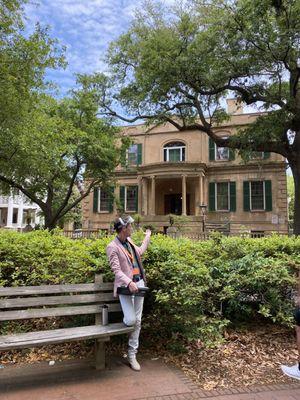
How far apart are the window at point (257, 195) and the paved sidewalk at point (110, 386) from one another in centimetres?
2565

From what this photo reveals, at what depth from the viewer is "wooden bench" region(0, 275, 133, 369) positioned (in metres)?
3.56

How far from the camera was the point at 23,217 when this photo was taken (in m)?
62.2

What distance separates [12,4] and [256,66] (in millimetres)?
9525

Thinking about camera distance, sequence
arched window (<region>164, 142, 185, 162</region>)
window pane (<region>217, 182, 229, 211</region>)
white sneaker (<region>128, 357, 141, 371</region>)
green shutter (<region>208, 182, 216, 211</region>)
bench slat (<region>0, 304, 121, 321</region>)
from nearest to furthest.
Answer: bench slat (<region>0, 304, 121, 321</region>)
white sneaker (<region>128, 357, 141, 371</region>)
window pane (<region>217, 182, 229, 211</region>)
green shutter (<region>208, 182, 216, 211</region>)
arched window (<region>164, 142, 185, 162</region>)

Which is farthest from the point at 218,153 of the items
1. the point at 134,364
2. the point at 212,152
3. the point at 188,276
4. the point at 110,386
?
the point at 110,386

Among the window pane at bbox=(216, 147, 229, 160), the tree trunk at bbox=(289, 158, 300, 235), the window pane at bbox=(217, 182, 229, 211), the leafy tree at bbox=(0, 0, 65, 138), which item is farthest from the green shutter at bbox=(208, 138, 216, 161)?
the leafy tree at bbox=(0, 0, 65, 138)

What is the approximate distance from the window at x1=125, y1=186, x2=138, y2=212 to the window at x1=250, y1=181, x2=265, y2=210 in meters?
10.2

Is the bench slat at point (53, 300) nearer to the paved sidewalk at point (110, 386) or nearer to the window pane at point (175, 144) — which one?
the paved sidewalk at point (110, 386)

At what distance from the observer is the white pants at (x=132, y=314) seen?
403cm

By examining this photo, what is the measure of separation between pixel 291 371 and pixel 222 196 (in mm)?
26272

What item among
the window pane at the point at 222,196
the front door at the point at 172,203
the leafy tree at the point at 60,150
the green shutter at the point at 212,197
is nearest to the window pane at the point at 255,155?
the window pane at the point at 222,196

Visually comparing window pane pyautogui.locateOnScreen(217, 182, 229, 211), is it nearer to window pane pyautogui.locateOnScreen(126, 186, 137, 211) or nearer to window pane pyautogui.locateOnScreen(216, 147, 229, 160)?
window pane pyautogui.locateOnScreen(216, 147, 229, 160)

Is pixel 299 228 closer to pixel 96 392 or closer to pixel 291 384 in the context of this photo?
pixel 291 384

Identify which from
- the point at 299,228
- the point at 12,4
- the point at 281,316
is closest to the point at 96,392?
the point at 281,316
